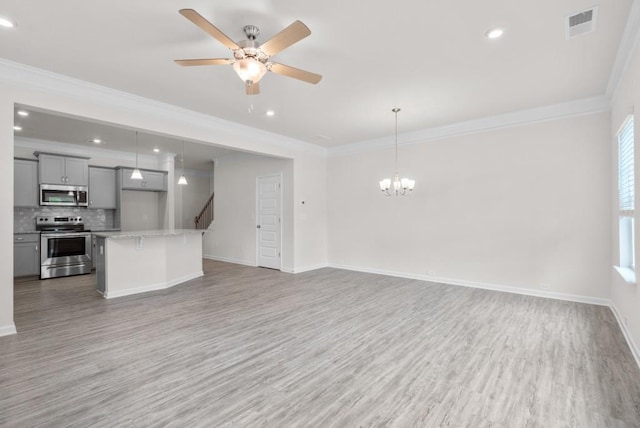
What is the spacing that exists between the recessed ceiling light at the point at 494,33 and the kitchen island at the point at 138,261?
17.2ft

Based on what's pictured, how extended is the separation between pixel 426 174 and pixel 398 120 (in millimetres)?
1288

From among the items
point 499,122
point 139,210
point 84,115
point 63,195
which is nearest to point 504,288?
point 499,122

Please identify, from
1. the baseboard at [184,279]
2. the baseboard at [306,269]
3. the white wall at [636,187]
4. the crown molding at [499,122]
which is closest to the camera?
the white wall at [636,187]

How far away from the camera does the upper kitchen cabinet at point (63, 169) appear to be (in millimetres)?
6402

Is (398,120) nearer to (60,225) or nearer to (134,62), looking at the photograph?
(134,62)

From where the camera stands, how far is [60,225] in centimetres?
694

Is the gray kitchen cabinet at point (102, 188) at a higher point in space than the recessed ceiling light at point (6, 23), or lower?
lower

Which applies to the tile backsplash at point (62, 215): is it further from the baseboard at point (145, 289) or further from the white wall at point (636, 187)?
the white wall at point (636, 187)

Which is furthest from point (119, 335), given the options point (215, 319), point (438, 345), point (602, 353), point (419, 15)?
point (602, 353)

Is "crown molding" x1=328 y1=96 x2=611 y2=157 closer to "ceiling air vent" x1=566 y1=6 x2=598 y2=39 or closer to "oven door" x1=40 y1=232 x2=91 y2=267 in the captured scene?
"ceiling air vent" x1=566 y1=6 x2=598 y2=39

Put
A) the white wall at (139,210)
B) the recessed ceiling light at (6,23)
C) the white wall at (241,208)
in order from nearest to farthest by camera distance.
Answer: the recessed ceiling light at (6,23) → the white wall at (241,208) → the white wall at (139,210)

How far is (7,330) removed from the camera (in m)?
3.32

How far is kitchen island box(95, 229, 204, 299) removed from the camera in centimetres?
484

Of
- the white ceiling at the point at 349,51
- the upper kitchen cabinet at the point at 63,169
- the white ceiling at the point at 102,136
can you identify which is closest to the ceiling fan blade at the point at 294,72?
the white ceiling at the point at 349,51
